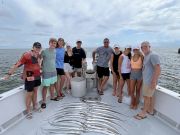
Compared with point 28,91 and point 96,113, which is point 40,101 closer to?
point 28,91

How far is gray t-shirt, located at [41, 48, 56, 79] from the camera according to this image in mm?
4556

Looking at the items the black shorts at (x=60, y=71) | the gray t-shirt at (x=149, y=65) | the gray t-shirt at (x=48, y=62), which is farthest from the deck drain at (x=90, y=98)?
the gray t-shirt at (x=149, y=65)

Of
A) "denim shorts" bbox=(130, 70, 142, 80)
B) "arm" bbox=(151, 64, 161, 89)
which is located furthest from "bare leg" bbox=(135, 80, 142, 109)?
"arm" bbox=(151, 64, 161, 89)

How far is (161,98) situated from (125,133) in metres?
1.23

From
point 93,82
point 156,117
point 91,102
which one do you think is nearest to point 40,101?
point 91,102

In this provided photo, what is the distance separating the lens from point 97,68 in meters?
5.82

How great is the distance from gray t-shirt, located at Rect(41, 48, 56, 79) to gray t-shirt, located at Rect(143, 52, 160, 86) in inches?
85.9

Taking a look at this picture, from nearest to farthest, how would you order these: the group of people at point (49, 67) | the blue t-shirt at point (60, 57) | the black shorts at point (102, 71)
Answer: the group of people at point (49, 67) < the blue t-shirt at point (60, 57) < the black shorts at point (102, 71)

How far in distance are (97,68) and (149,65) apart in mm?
2220

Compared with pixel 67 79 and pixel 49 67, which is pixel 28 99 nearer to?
pixel 49 67

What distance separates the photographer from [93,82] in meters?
6.29

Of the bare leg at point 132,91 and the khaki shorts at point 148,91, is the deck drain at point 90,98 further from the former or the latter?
the khaki shorts at point 148,91

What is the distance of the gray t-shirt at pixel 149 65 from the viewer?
366cm

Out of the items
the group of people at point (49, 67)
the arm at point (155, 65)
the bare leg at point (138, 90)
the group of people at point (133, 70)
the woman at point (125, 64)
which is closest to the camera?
the arm at point (155, 65)
